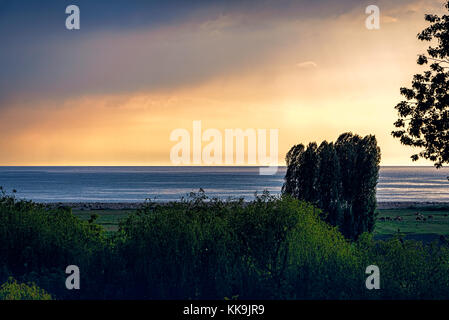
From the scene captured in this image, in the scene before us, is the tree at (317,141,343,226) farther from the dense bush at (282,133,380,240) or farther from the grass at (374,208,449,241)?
the grass at (374,208,449,241)

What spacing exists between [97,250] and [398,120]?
18.0m

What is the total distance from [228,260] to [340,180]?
2310 centimetres

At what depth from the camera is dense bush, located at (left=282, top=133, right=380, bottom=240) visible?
146 feet

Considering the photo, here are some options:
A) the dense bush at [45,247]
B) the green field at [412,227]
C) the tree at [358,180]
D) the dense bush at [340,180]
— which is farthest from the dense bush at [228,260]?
the green field at [412,227]

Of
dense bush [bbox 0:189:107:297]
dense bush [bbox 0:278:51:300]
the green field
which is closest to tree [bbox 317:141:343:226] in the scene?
the green field

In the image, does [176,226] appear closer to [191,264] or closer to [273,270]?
[191,264]

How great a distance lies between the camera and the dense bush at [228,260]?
2377 cm

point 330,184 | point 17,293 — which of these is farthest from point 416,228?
point 17,293

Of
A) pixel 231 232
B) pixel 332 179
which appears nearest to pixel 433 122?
pixel 231 232

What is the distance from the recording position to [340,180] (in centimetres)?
4491

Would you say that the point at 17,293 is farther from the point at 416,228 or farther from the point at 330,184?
the point at 416,228

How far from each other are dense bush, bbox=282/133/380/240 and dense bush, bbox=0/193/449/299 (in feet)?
58.9

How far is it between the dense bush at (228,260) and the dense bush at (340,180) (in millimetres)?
17966

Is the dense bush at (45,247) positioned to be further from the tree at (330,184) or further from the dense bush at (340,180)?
the tree at (330,184)
